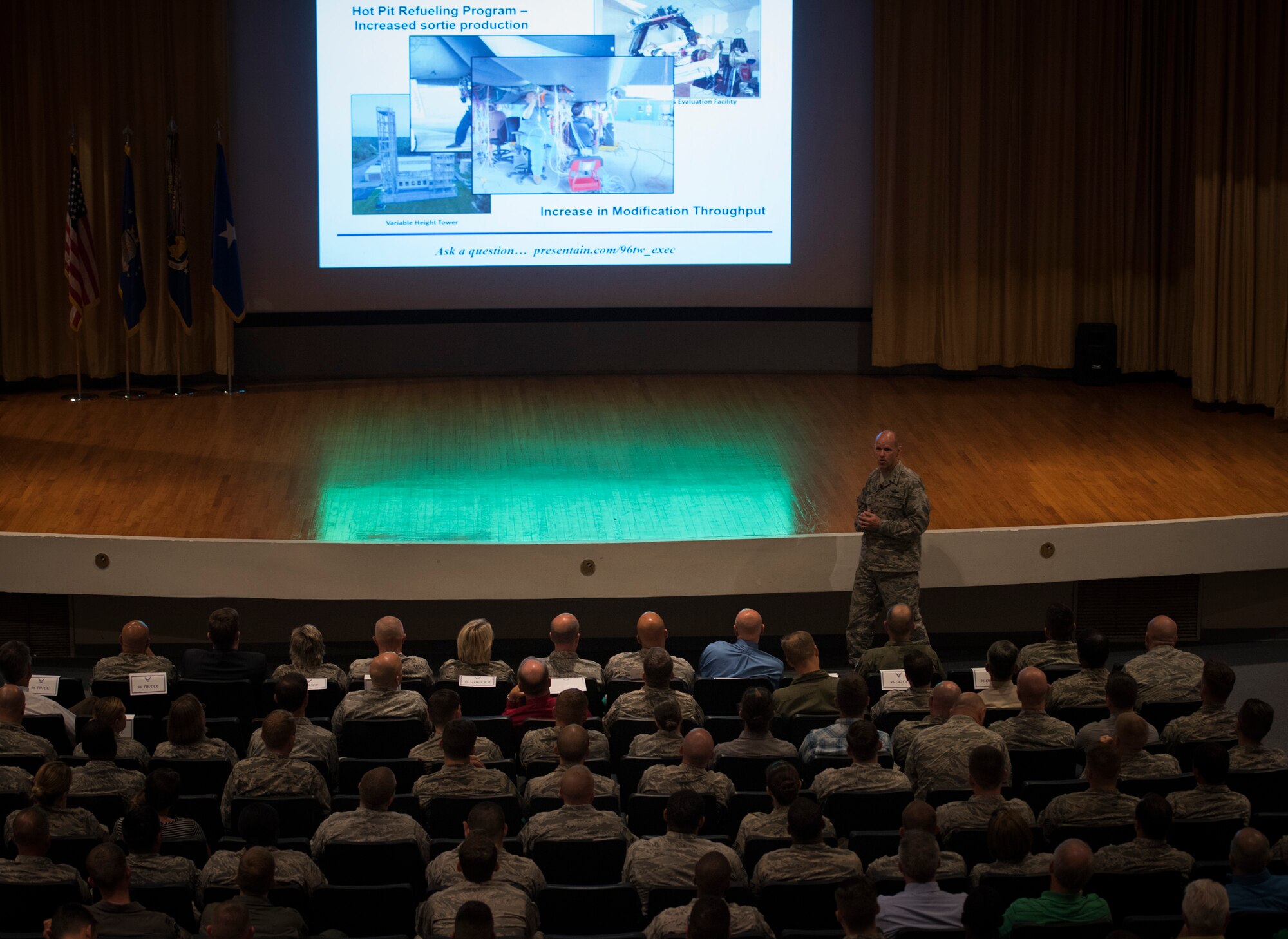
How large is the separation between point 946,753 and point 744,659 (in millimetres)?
1655

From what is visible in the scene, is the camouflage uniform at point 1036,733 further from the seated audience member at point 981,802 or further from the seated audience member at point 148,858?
the seated audience member at point 148,858

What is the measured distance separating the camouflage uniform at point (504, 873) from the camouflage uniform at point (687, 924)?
1.34 feet

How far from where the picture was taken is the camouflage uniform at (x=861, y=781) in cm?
556

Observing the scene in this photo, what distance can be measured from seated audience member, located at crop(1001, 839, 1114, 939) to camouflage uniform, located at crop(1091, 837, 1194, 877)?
1.11 ft

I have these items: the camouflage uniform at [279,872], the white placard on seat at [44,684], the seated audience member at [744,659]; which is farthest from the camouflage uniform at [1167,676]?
the white placard on seat at [44,684]

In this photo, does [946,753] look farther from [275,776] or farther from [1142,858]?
[275,776]

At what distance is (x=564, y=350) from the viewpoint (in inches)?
517

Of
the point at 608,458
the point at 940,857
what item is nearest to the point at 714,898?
the point at 940,857

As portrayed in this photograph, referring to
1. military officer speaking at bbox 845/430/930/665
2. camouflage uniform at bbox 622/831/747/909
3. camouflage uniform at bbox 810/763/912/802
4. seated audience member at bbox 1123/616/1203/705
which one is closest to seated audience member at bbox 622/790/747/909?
camouflage uniform at bbox 622/831/747/909

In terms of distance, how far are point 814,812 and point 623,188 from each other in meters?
8.41

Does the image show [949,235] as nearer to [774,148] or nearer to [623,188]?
[774,148]

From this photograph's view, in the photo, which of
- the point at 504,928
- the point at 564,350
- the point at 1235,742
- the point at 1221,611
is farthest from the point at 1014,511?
the point at 504,928

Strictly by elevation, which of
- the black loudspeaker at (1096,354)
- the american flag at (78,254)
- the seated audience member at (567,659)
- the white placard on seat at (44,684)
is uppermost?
the american flag at (78,254)

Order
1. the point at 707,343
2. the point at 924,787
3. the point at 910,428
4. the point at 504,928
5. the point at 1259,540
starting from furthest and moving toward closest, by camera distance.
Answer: the point at 707,343 → the point at 910,428 → the point at 1259,540 → the point at 924,787 → the point at 504,928
